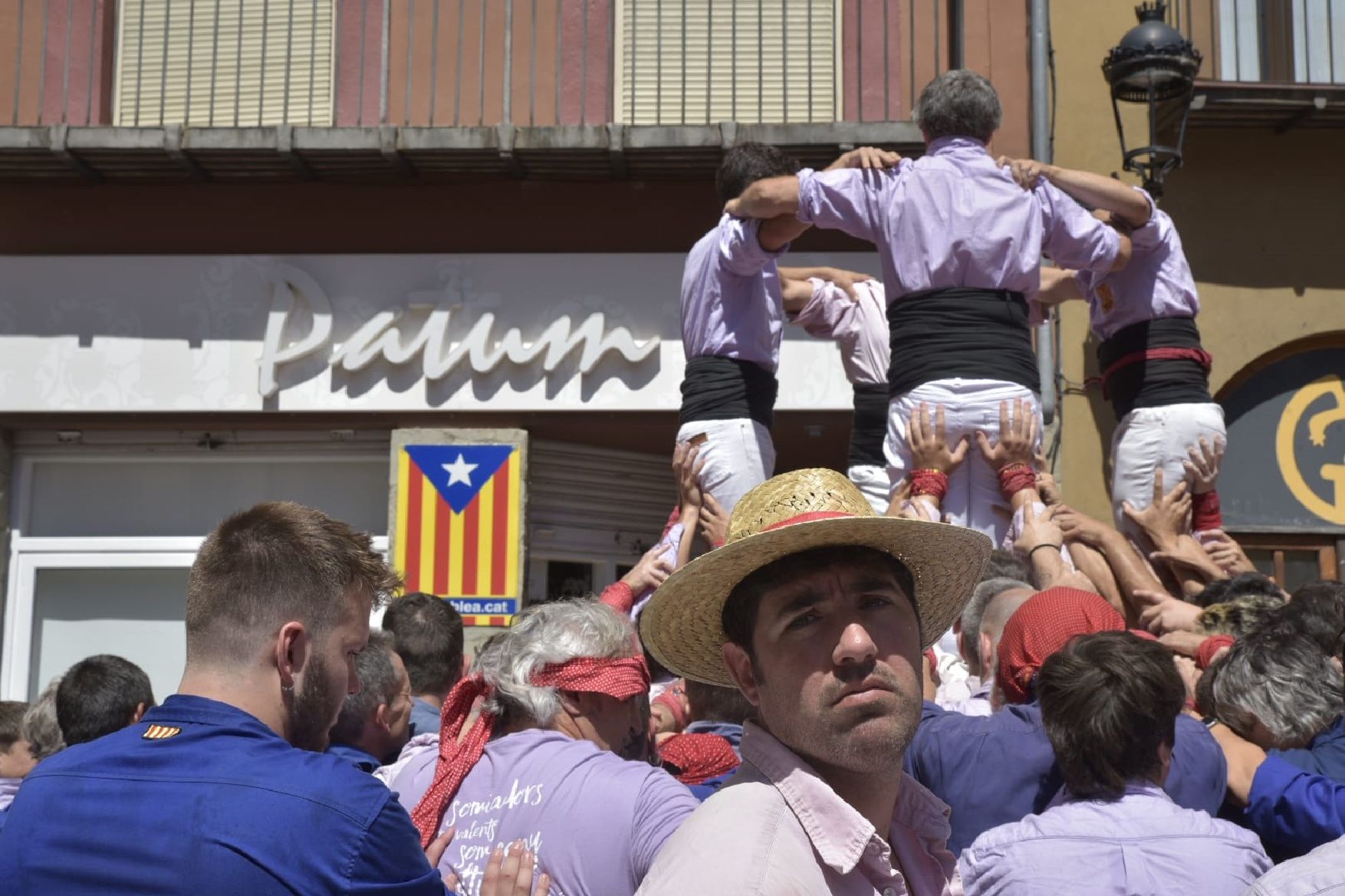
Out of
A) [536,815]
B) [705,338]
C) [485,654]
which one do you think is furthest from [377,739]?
[705,338]

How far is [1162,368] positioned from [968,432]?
0.93 m

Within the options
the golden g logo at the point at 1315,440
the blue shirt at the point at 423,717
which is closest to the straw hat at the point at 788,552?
the blue shirt at the point at 423,717

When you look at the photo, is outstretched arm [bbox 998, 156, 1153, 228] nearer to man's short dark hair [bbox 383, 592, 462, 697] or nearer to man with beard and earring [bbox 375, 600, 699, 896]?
man's short dark hair [bbox 383, 592, 462, 697]

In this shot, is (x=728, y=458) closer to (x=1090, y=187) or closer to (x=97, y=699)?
(x=1090, y=187)

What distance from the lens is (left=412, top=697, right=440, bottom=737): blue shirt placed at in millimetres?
4477

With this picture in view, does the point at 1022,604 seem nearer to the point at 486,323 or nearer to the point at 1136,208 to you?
the point at 1136,208

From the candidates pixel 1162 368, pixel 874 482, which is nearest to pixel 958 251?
pixel 1162 368

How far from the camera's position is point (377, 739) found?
4113 millimetres

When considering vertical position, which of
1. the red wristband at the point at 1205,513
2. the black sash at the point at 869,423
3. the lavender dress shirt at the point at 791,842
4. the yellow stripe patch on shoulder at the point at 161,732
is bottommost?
the lavender dress shirt at the point at 791,842

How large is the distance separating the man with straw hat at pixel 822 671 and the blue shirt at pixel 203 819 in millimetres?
495

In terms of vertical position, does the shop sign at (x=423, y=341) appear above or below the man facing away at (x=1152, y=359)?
above

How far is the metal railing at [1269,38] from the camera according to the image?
1074 cm

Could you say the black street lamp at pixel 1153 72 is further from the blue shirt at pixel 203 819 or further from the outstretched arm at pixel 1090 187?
the blue shirt at pixel 203 819

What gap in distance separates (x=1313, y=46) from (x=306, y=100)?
7.10 meters
